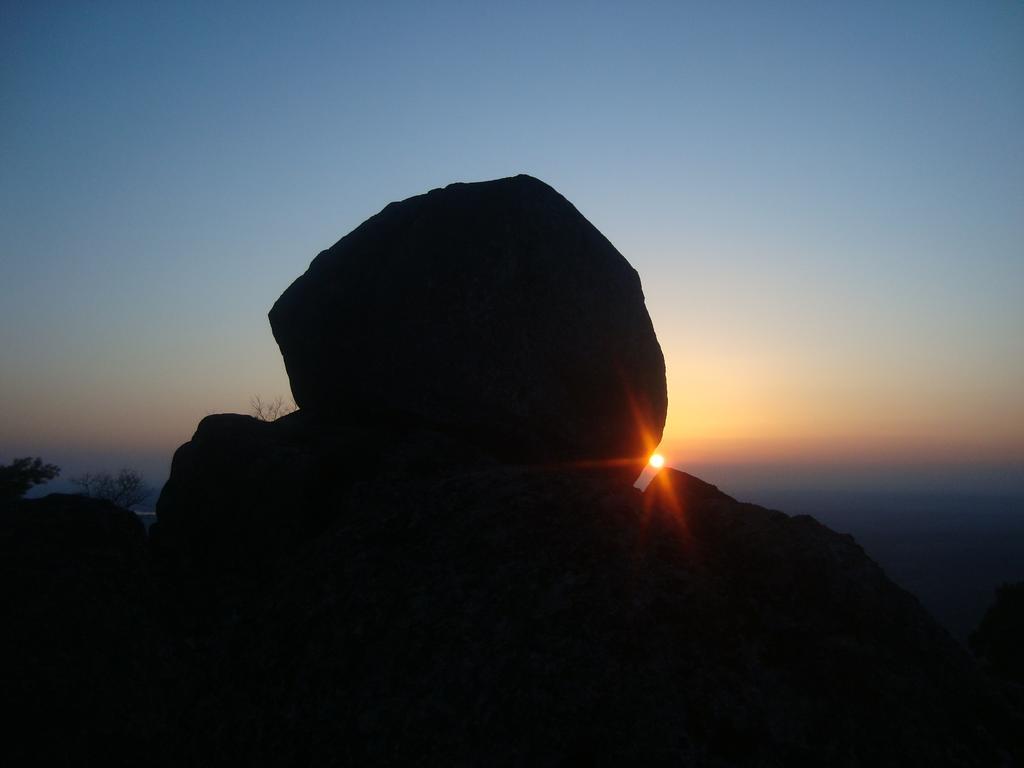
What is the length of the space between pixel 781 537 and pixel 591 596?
125 centimetres

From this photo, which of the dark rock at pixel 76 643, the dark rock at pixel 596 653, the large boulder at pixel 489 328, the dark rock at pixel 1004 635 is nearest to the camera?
the dark rock at pixel 596 653

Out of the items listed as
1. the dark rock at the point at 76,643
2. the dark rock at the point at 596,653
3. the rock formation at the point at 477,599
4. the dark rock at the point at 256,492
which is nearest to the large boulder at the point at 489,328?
the rock formation at the point at 477,599

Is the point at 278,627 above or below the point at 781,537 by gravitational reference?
below

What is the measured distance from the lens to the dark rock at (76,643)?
5441 mm

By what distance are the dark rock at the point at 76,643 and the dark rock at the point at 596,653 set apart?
1728 millimetres

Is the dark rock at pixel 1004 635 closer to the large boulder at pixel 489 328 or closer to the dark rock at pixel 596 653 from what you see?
the large boulder at pixel 489 328

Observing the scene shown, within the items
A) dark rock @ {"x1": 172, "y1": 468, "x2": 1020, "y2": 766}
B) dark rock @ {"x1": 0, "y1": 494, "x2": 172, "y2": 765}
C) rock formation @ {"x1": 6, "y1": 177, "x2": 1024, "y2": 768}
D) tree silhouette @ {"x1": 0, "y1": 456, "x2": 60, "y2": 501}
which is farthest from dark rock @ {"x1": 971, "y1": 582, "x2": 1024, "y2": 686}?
tree silhouette @ {"x1": 0, "y1": 456, "x2": 60, "y2": 501}

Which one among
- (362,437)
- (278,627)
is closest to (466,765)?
(278,627)

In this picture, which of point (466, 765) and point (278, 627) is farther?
point (278, 627)

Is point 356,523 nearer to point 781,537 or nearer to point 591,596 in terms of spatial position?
point 591,596

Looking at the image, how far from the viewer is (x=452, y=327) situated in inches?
313

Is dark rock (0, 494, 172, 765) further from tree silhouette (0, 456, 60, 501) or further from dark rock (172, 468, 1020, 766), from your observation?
tree silhouette (0, 456, 60, 501)

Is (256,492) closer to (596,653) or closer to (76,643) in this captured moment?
(76,643)

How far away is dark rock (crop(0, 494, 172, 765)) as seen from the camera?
214 inches
